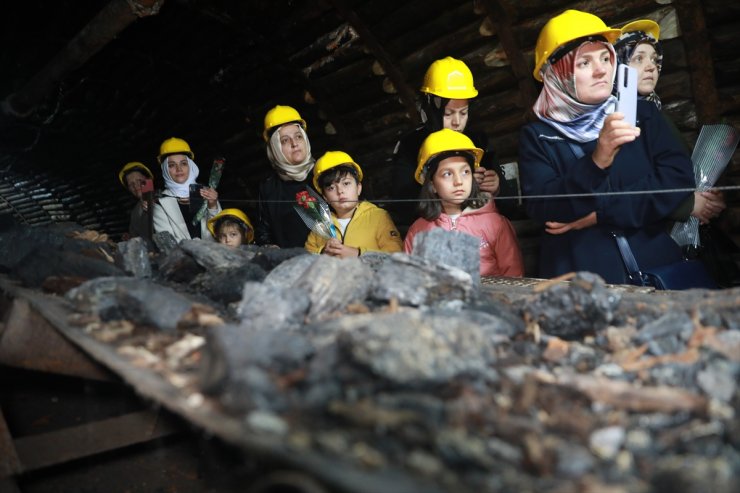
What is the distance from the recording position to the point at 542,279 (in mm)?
3371

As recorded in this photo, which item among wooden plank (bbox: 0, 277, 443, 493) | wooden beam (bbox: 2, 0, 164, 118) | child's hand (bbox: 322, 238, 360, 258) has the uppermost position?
wooden beam (bbox: 2, 0, 164, 118)

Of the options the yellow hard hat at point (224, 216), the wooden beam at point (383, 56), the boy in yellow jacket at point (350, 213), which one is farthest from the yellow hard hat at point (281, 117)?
the wooden beam at point (383, 56)

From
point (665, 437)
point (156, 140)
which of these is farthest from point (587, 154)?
point (156, 140)

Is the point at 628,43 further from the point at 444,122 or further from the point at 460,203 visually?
the point at 460,203

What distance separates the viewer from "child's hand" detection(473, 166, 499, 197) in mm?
3924

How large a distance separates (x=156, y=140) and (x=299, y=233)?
19.2 ft

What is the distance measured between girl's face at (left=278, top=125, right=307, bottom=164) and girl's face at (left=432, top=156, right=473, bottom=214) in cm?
160

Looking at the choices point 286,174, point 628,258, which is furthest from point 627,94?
point 286,174

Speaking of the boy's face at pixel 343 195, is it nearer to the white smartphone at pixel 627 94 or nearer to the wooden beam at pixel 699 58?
the white smartphone at pixel 627 94

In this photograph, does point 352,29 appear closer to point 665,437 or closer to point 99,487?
point 99,487

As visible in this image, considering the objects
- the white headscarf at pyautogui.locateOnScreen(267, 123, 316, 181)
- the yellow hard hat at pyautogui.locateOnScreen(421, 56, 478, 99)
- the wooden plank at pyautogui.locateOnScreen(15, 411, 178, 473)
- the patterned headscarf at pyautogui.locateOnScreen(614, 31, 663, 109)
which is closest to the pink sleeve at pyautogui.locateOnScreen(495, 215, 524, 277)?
the yellow hard hat at pyautogui.locateOnScreen(421, 56, 478, 99)

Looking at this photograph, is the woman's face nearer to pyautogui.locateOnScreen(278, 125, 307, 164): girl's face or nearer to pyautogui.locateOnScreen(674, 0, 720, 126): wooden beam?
pyautogui.locateOnScreen(674, 0, 720, 126): wooden beam

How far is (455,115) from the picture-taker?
12.9 ft

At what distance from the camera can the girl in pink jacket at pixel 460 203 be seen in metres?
3.54
